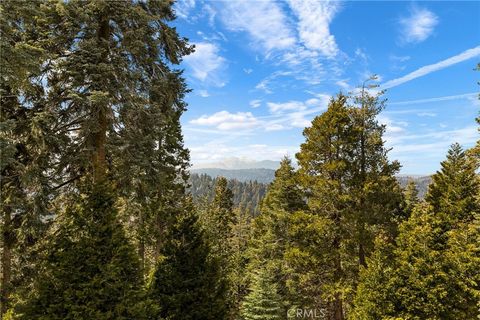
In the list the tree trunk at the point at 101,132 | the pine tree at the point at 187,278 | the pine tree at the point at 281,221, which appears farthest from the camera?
the pine tree at the point at 281,221

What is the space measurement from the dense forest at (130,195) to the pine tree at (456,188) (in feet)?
16.5

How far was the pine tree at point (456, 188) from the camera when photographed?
71.7 ft

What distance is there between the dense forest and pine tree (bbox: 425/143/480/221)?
16.5 feet

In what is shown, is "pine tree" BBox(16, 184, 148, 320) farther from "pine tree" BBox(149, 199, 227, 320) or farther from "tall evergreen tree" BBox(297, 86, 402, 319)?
"tall evergreen tree" BBox(297, 86, 402, 319)

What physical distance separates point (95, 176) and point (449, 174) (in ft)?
83.2

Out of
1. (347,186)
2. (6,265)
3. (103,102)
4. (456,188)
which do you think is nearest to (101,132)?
(103,102)

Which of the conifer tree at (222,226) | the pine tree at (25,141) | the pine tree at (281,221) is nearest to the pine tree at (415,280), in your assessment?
the pine tree at (281,221)

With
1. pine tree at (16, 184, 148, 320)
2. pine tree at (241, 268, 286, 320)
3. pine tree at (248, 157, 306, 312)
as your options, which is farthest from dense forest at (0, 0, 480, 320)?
pine tree at (248, 157, 306, 312)

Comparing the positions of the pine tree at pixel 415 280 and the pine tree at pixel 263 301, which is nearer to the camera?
the pine tree at pixel 415 280

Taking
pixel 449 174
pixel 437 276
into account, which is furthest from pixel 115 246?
pixel 449 174

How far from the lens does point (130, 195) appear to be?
11250 millimetres

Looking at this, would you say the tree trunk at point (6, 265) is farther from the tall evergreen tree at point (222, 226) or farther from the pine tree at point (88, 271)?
the tall evergreen tree at point (222, 226)

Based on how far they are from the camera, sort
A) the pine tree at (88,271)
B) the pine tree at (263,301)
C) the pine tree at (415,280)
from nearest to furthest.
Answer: the pine tree at (88,271), the pine tree at (415,280), the pine tree at (263,301)

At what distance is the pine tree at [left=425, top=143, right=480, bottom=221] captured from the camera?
21859 mm
